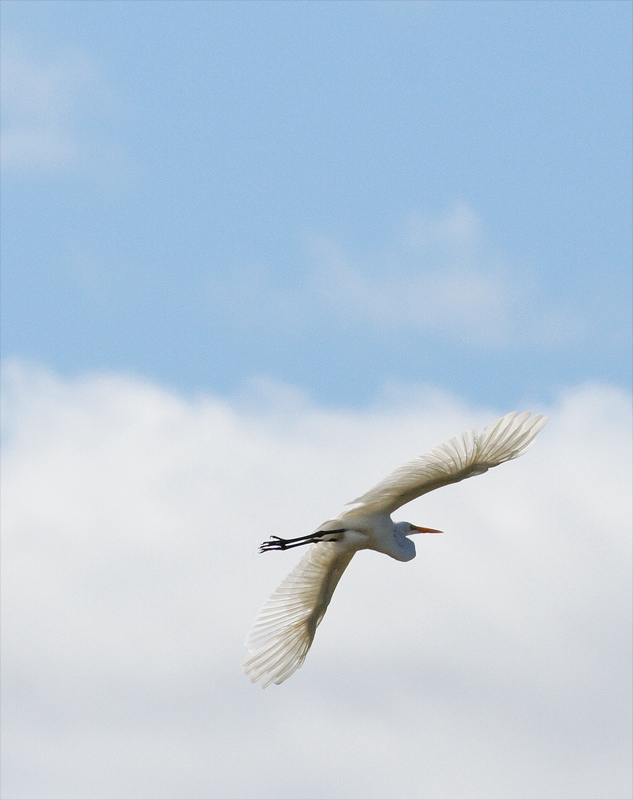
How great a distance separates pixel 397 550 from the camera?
16422mm

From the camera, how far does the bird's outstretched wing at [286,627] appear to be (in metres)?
17.0

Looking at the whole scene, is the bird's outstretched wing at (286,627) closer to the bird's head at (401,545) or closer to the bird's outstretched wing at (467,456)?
the bird's head at (401,545)

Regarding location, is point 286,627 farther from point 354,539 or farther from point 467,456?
point 467,456

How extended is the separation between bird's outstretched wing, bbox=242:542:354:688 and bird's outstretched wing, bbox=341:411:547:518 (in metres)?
1.86

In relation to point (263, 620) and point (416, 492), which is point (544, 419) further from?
point (263, 620)

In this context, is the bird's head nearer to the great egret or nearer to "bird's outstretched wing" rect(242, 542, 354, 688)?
the great egret

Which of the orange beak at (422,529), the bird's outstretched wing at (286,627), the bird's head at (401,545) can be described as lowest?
the bird's outstretched wing at (286,627)

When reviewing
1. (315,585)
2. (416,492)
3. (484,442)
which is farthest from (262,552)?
(484,442)

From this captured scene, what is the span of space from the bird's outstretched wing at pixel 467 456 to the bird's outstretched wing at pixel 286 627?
1.86 m

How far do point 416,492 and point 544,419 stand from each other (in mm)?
1766

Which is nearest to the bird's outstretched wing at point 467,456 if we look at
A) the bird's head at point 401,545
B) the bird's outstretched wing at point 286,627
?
the bird's head at point 401,545

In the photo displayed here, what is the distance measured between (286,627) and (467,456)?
3576 mm

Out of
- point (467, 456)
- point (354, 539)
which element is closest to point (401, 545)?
point (354, 539)

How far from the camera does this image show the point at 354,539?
1628 centimetres
